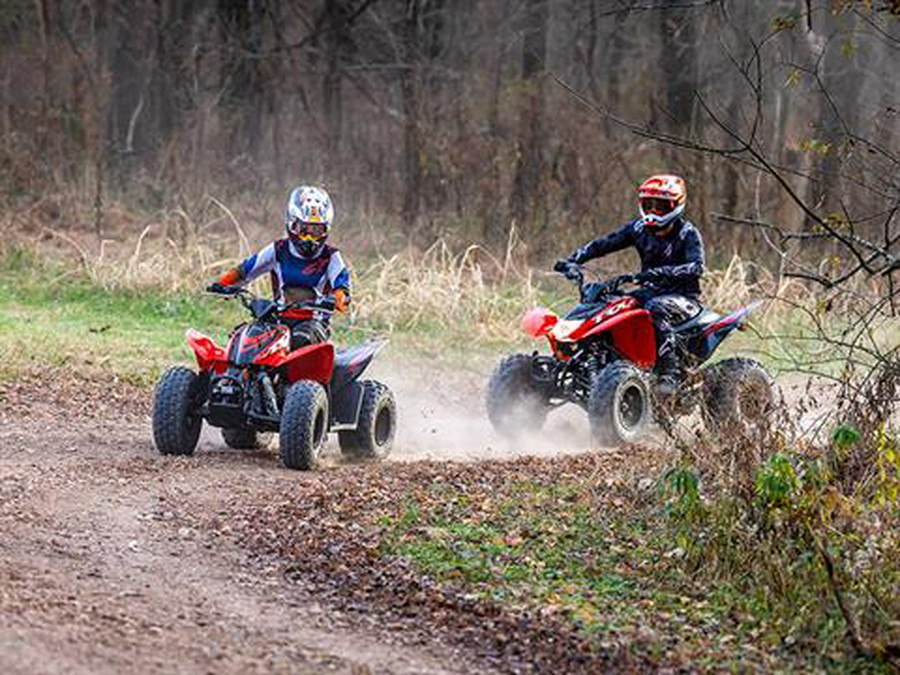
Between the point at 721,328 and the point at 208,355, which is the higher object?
the point at 721,328

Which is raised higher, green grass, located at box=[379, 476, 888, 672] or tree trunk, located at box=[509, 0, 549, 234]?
tree trunk, located at box=[509, 0, 549, 234]

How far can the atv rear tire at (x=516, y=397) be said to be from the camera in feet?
42.7

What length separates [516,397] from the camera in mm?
13023

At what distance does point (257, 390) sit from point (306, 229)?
4.32 ft

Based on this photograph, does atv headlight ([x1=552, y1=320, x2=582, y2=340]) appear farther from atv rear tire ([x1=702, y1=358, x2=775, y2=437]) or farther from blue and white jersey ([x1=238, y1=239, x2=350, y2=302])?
blue and white jersey ([x1=238, y1=239, x2=350, y2=302])

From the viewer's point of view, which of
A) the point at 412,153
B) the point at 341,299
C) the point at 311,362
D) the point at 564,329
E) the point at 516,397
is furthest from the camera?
the point at 412,153

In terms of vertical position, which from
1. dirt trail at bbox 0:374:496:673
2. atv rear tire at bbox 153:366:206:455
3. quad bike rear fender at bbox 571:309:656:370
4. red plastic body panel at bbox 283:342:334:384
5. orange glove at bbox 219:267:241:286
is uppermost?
orange glove at bbox 219:267:241:286

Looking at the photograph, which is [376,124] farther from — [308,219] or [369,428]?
[369,428]

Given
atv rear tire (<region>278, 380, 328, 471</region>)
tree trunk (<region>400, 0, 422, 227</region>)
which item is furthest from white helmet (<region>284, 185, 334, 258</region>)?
tree trunk (<region>400, 0, 422, 227</region>)

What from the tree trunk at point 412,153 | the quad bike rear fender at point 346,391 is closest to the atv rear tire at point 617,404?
the quad bike rear fender at point 346,391

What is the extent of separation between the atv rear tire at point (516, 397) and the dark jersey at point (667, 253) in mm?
977

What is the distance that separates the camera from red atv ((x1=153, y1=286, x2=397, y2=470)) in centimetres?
1080

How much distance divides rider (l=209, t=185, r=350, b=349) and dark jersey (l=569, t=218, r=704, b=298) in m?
2.17

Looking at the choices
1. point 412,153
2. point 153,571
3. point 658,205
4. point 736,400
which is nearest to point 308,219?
point 658,205
